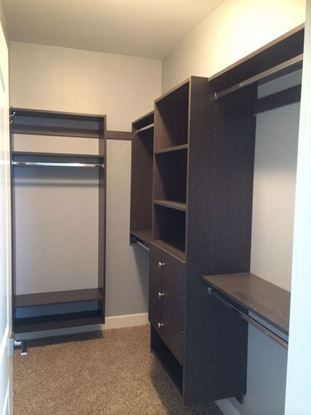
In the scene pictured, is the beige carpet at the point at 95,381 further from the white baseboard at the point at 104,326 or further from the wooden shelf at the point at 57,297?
the wooden shelf at the point at 57,297

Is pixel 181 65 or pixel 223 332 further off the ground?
pixel 181 65

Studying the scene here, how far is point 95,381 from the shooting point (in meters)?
2.63

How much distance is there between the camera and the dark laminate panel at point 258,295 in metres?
1.44

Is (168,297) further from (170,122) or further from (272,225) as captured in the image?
(170,122)

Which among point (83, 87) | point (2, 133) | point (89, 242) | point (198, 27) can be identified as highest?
point (198, 27)

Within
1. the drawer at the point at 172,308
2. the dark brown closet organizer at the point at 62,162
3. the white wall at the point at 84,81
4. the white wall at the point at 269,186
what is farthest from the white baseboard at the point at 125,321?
the white wall at the point at 84,81

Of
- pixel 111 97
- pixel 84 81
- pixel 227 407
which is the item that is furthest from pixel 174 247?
pixel 84 81

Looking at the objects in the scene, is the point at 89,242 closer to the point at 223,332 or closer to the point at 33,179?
the point at 33,179

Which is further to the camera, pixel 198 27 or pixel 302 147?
pixel 198 27

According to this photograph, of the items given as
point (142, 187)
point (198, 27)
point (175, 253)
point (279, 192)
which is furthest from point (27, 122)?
point (279, 192)

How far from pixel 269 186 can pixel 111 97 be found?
2078 millimetres

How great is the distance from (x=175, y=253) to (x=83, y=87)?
6.57 feet

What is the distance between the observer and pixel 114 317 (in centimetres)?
357

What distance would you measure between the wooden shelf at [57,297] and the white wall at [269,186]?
155 cm
